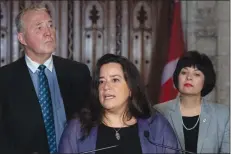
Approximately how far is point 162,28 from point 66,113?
70.4 inches

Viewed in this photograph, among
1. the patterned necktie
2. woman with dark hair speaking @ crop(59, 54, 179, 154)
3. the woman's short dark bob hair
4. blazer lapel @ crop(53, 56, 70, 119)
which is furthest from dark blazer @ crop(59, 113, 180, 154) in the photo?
the woman's short dark bob hair

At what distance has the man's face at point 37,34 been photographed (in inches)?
86.0

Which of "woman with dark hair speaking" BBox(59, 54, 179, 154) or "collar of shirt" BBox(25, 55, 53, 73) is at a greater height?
"collar of shirt" BBox(25, 55, 53, 73)

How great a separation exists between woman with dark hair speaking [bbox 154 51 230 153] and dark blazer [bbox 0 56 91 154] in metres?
0.52

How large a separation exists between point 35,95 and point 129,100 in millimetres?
476

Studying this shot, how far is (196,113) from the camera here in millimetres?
2375

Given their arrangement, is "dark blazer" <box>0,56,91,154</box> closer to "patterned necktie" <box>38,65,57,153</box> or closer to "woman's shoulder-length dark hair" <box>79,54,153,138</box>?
"patterned necktie" <box>38,65,57,153</box>

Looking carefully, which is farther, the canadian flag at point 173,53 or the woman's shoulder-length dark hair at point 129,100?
the canadian flag at point 173,53

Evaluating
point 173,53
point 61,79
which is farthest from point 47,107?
point 173,53

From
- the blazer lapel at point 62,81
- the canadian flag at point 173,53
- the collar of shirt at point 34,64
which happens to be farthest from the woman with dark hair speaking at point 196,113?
the canadian flag at point 173,53

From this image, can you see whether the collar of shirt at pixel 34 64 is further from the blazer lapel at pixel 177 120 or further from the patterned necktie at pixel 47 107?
the blazer lapel at pixel 177 120

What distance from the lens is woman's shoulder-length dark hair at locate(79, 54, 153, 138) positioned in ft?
6.41

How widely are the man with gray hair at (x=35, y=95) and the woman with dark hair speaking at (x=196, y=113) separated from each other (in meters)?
0.52

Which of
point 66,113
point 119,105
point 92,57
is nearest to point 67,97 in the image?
point 66,113
